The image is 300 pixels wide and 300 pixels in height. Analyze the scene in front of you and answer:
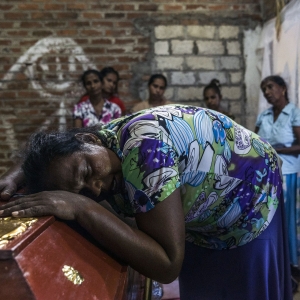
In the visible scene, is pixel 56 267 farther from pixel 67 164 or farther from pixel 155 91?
pixel 155 91

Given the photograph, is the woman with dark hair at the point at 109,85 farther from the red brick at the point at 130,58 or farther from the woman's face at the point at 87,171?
the woman's face at the point at 87,171

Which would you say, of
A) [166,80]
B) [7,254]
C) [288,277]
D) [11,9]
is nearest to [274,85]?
[166,80]

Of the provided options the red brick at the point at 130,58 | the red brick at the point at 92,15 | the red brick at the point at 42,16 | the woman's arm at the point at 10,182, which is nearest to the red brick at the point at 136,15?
the red brick at the point at 92,15

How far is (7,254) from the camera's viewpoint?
71 centimetres

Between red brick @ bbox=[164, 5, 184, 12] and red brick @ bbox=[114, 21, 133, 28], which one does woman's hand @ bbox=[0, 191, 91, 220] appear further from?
red brick @ bbox=[164, 5, 184, 12]

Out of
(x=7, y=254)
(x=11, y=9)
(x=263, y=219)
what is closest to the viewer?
(x=7, y=254)

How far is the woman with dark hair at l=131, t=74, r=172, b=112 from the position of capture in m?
4.16

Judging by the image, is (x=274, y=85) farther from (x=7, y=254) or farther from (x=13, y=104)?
(x=7, y=254)

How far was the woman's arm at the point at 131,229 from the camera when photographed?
0.93 metres

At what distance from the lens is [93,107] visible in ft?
13.4

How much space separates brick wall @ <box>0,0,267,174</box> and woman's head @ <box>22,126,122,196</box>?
3329mm

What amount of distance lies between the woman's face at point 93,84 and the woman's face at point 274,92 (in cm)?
161

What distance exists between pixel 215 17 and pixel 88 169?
12.6 ft

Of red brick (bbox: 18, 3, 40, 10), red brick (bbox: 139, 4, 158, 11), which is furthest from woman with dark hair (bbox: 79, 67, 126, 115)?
red brick (bbox: 18, 3, 40, 10)
